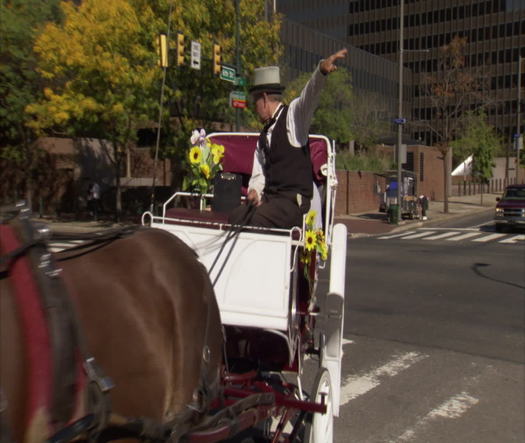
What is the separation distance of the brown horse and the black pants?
102cm

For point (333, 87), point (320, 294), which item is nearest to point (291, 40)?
point (333, 87)

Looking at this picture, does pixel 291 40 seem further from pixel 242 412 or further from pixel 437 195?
pixel 242 412

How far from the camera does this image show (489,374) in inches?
261

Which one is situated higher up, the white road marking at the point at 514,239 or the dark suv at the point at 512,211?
the dark suv at the point at 512,211

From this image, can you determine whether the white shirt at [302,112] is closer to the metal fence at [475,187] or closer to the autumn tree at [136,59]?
the autumn tree at [136,59]

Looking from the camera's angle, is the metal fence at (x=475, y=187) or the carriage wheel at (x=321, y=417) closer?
the carriage wheel at (x=321, y=417)

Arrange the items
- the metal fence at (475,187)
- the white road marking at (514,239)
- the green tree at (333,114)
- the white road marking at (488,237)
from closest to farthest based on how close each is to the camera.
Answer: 1. the white road marking at (514,239)
2. the white road marking at (488,237)
3. the green tree at (333,114)
4. the metal fence at (475,187)

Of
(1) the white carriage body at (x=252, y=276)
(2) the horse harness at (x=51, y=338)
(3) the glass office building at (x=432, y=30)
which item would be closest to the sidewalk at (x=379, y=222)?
(1) the white carriage body at (x=252, y=276)

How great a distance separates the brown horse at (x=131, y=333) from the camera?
2.08 meters

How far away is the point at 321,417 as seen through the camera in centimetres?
407

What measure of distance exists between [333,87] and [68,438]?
125 ft

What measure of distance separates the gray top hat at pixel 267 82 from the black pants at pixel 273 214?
766 millimetres

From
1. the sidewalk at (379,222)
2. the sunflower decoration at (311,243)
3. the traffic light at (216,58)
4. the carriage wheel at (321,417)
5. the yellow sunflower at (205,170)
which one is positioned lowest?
the sidewalk at (379,222)

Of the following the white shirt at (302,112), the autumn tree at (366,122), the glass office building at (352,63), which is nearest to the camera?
the white shirt at (302,112)
